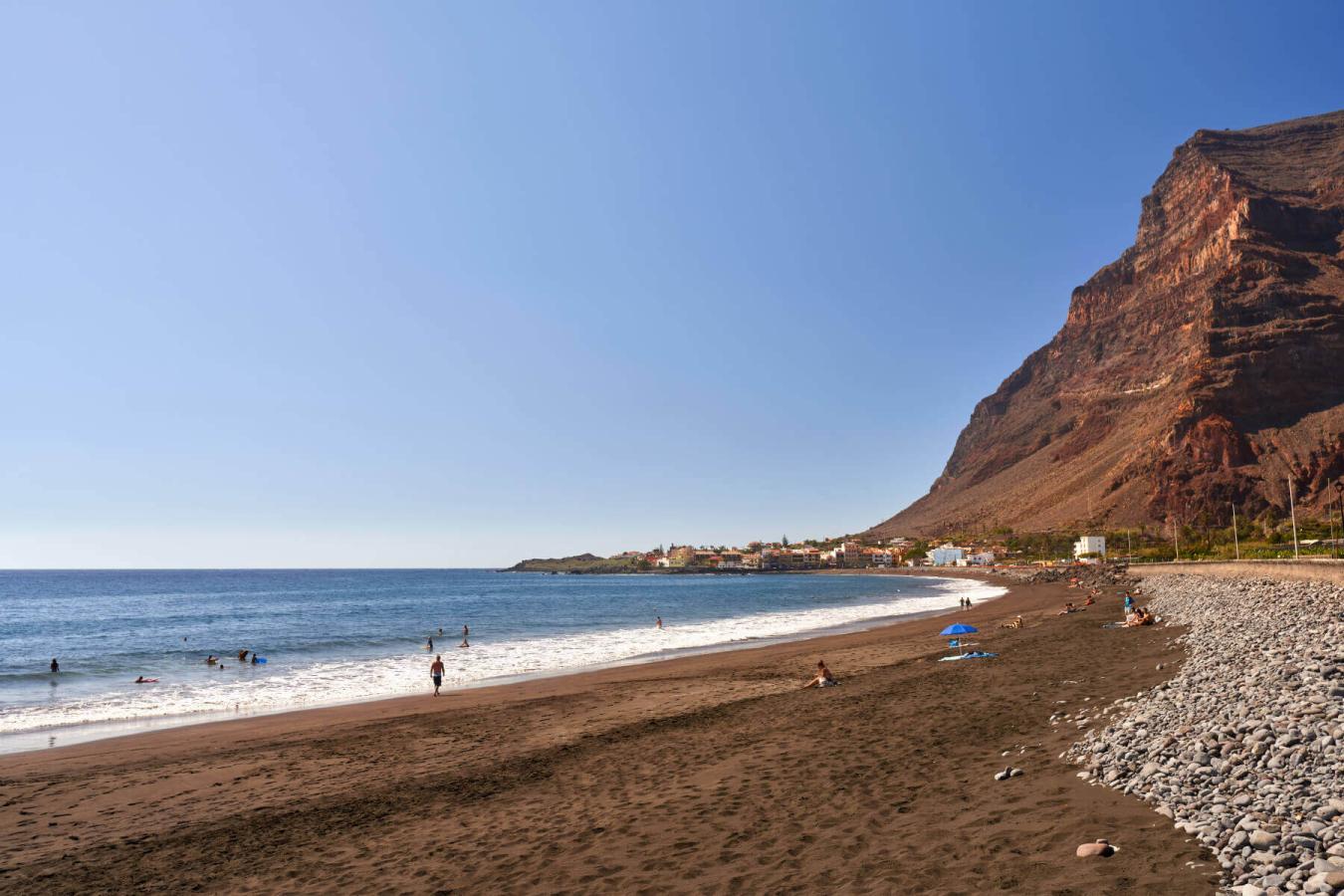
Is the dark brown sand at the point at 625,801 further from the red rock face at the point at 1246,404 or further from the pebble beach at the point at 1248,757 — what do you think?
the red rock face at the point at 1246,404

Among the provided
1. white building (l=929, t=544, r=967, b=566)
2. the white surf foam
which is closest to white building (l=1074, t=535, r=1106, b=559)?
white building (l=929, t=544, r=967, b=566)

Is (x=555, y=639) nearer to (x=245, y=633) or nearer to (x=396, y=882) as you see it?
(x=245, y=633)

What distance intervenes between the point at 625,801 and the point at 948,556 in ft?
651

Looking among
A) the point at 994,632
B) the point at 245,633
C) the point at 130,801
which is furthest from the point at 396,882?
the point at 245,633

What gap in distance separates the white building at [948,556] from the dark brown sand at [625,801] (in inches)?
7002

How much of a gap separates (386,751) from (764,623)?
4521cm

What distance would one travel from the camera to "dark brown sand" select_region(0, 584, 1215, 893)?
8555 millimetres

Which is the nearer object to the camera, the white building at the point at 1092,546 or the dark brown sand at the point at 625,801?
the dark brown sand at the point at 625,801

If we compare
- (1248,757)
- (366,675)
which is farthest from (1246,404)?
(1248,757)

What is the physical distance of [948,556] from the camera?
195 metres

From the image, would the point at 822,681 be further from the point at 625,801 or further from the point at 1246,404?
the point at 1246,404

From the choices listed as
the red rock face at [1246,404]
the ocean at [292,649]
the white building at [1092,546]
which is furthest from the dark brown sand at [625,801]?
the red rock face at [1246,404]

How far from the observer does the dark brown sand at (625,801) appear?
855cm

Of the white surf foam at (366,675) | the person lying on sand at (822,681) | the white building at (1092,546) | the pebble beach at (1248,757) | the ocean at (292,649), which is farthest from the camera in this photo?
the white building at (1092,546)
